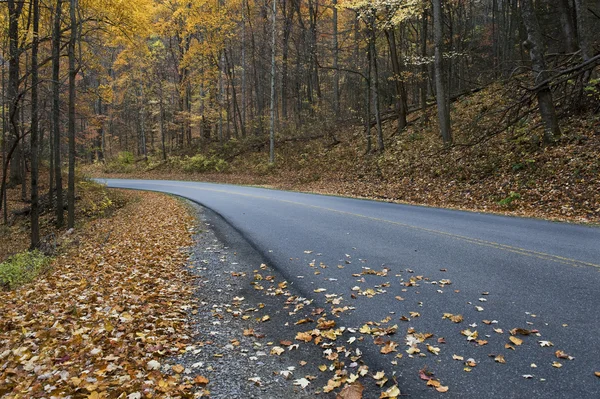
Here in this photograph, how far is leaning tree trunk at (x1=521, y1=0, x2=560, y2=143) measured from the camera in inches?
483

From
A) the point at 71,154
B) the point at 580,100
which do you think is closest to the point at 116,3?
the point at 71,154

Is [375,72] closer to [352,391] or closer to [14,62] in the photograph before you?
[14,62]

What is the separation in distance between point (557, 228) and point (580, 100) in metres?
8.20

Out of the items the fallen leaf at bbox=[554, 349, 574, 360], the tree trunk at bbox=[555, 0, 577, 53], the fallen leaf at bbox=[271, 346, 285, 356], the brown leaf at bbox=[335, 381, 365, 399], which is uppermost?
the tree trunk at bbox=[555, 0, 577, 53]

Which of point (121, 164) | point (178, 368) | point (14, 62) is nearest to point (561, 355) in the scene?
point (178, 368)

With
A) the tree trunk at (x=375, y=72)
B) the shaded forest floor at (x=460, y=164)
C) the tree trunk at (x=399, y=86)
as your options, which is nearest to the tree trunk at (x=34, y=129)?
the shaded forest floor at (x=460, y=164)

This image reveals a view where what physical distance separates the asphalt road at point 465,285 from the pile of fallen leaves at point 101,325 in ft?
6.31

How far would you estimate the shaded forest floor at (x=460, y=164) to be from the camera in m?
10.8

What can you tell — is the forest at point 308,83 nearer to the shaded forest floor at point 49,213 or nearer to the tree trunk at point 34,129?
the tree trunk at point 34,129

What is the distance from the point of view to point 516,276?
5.23 m

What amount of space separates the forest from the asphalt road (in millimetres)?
3966

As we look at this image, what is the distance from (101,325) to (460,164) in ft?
45.6

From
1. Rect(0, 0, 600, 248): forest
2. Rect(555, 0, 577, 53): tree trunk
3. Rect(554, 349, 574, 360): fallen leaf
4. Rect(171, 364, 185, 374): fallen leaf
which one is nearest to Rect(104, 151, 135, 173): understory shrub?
Rect(0, 0, 600, 248): forest

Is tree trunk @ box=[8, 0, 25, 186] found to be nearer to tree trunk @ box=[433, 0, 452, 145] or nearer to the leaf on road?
the leaf on road
